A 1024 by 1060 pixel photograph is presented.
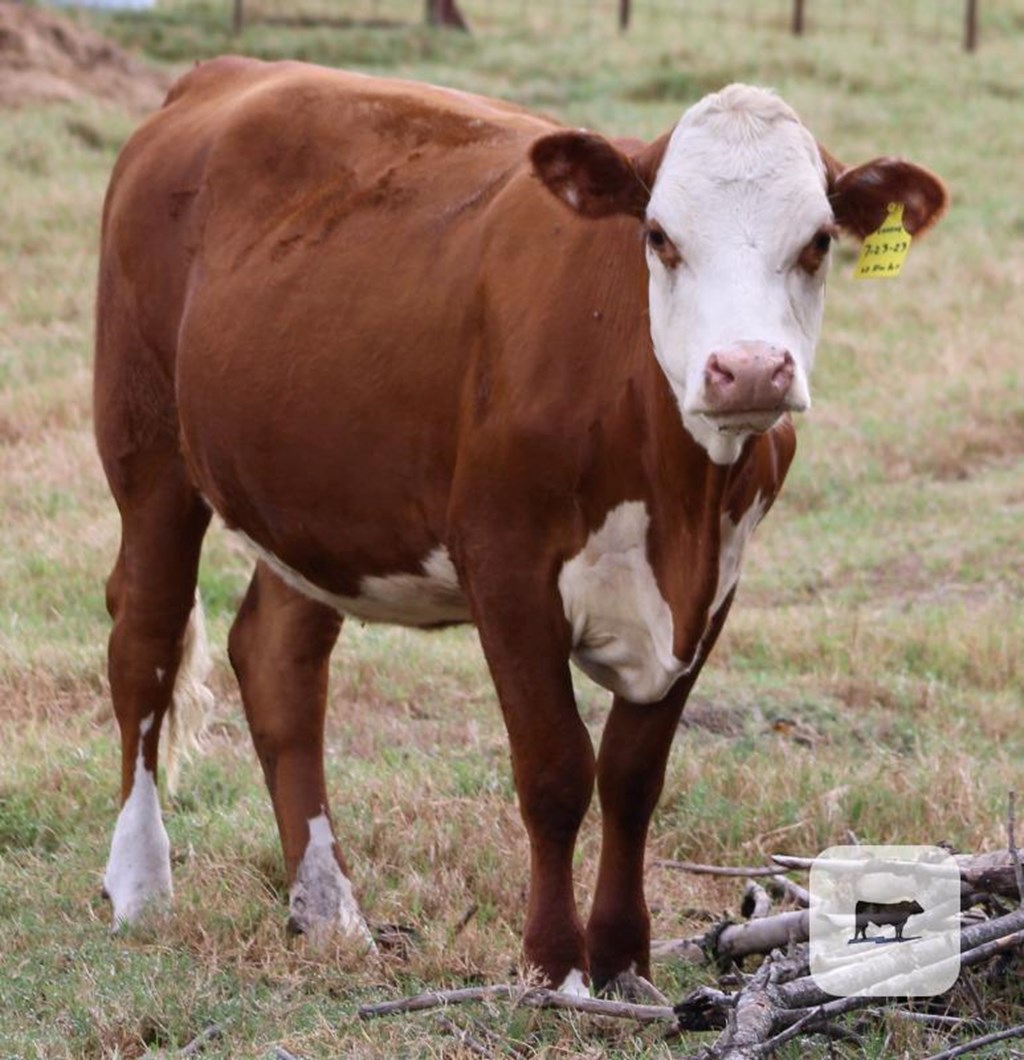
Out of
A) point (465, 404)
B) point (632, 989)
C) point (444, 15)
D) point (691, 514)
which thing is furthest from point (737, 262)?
point (444, 15)

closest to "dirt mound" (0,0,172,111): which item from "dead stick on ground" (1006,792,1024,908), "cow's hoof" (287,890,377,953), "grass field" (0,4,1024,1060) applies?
"grass field" (0,4,1024,1060)

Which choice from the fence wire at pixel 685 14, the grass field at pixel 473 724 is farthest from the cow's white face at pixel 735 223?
the fence wire at pixel 685 14

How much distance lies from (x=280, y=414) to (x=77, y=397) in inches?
218

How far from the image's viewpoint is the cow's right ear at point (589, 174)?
4383 millimetres

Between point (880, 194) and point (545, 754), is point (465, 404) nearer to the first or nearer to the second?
point (545, 754)

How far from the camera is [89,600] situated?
798 cm

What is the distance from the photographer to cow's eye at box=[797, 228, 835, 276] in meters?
4.25

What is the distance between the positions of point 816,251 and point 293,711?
2.23 metres

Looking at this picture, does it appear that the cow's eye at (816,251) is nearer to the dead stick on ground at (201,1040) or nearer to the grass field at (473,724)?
the grass field at (473,724)

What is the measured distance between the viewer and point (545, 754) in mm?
4695

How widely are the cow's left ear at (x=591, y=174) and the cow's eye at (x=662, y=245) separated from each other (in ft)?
0.37

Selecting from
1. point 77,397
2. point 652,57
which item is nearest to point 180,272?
point 77,397

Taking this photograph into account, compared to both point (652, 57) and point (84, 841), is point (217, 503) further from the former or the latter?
point (652, 57)

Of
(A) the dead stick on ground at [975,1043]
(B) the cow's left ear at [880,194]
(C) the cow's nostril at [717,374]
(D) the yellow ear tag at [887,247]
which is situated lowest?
(A) the dead stick on ground at [975,1043]
